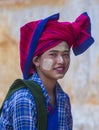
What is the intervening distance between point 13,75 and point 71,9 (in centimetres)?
80

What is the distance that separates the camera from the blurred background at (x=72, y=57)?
5.51 meters

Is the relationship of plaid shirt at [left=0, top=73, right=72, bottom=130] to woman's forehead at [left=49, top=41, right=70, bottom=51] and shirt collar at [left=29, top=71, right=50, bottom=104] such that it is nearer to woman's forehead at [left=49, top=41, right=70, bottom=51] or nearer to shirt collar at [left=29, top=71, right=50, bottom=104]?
shirt collar at [left=29, top=71, right=50, bottom=104]

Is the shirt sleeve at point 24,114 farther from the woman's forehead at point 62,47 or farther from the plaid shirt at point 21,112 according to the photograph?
the woman's forehead at point 62,47

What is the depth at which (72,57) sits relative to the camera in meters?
5.62

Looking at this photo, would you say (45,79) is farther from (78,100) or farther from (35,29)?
(78,100)

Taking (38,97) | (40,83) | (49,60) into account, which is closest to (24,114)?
(38,97)

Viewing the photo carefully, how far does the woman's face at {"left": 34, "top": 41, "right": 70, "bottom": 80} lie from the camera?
10.8 feet

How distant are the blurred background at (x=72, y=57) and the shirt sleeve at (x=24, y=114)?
7.96ft

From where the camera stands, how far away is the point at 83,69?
18.3ft

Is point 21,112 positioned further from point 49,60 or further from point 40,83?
point 49,60

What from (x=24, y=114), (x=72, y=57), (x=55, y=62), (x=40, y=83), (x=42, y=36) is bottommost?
(x=24, y=114)

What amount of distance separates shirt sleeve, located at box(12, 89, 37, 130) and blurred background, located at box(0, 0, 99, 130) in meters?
2.43

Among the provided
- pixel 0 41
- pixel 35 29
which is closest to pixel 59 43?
pixel 35 29

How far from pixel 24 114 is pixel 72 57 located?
2585mm
